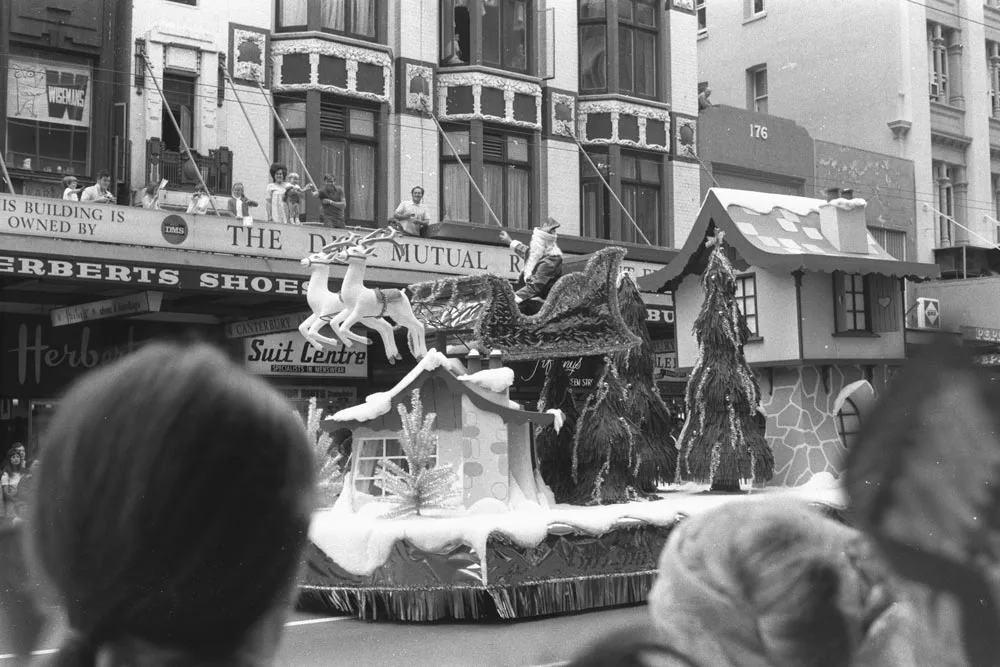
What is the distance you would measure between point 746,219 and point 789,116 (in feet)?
67.4

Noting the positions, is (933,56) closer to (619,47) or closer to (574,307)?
(619,47)

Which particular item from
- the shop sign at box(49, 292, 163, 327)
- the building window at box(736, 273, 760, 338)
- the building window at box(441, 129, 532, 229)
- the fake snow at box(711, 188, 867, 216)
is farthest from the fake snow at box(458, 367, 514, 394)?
the building window at box(441, 129, 532, 229)

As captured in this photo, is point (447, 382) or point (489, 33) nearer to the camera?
point (447, 382)

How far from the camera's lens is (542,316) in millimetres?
12109

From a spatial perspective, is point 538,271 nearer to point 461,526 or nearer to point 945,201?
point 461,526

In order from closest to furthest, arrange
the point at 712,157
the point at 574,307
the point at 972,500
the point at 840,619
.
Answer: the point at 972,500
the point at 840,619
the point at 574,307
the point at 712,157

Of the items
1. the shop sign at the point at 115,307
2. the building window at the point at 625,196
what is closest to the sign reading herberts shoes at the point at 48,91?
the shop sign at the point at 115,307

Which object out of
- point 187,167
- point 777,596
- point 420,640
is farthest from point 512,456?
point 187,167

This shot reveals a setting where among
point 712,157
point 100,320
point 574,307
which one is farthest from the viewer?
point 712,157

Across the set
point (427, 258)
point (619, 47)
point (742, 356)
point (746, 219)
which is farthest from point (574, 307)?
point (619, 47)

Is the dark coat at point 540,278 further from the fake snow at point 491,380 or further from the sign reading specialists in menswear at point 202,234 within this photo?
the sign reading specialists in menswear at point 202,234

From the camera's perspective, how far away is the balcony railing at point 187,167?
20.4 m

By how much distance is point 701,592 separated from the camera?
1293mm

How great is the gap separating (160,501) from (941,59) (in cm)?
3441
